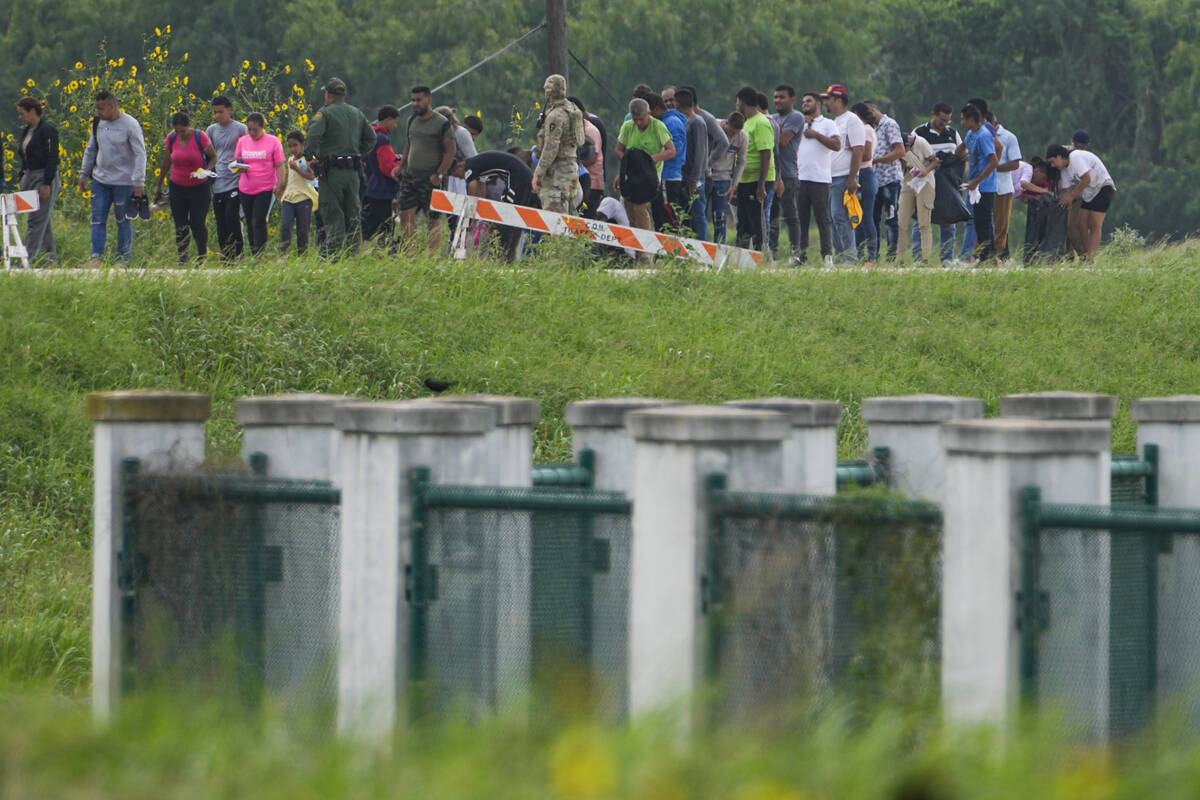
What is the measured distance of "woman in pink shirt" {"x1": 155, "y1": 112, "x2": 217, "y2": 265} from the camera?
16172 mm

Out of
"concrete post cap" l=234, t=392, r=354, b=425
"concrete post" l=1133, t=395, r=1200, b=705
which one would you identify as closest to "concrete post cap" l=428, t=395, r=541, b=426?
"concrete post cap" l=234, t=392, r=354, b=425

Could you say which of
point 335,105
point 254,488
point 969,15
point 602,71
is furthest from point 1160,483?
point 969,15

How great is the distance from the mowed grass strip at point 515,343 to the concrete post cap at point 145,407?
2444 millimetres

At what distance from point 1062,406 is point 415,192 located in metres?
10.1

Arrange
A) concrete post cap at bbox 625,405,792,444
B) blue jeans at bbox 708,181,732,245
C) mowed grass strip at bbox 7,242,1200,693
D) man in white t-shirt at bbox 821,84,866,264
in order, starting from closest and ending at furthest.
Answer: concrete post cap at bbox 625,405,792,444 < mowed grass strip at bbox 7,242,1200,693 < man in white t-shirt at bbox 821,84,866,264 < blue jeans at bbox 708,181,732,245

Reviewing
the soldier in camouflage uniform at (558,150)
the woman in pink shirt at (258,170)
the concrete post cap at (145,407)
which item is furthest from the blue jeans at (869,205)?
the concrete post cap at (145,407)

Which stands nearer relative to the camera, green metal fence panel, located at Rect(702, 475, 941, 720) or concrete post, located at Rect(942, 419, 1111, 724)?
concrete post, located at Rect(942, 419, 1111, 724)

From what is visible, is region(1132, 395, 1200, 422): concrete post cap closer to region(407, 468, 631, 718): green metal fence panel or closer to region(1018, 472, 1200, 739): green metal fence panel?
region(1018, 472, 1200, 739): green metal fence panel

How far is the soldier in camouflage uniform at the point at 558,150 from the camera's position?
51.0 feet

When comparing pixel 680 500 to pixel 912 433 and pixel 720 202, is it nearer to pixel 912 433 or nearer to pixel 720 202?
pixel 912 433

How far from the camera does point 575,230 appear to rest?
15852 millimetres

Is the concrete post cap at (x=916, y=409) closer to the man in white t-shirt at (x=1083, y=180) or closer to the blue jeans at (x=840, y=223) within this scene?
the blue jeans at (x=840, y=223)

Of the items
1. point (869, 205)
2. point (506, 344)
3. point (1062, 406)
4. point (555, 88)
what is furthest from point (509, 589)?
point (869, 205)

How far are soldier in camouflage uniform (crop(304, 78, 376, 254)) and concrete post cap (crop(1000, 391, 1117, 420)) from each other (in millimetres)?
9404
